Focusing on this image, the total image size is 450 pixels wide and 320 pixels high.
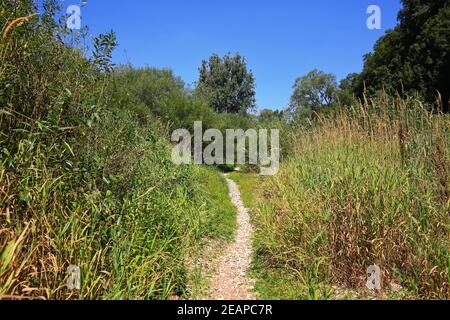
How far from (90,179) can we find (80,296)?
1.12 meters

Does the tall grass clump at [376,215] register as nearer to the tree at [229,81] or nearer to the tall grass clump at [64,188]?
the tall grass clump at [64,188]

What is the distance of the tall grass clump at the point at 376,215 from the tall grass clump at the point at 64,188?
4.84 ft

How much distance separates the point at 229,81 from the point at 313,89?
15.2 meters

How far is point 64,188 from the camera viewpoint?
3.10 metres

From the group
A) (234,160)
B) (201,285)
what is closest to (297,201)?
(201,285)

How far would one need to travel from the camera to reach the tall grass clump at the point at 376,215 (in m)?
3.36

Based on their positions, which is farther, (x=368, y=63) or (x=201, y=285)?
(x=368, y=63)

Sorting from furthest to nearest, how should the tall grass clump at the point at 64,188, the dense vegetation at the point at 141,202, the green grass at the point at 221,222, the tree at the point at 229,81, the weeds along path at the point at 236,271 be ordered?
the tree at the point at 229,81, the green grass at the point at 221,222, the weeds along path at the point at 236,271, the dense vegetation at the point at 141,202, the tall grass clump at the point at 64,188

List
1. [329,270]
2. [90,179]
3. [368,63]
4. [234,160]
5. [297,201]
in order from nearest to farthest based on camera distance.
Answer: [90,179] → [329,270] → [297,201] → [234,160] → [368,63]

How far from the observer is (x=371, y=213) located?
3.66 m

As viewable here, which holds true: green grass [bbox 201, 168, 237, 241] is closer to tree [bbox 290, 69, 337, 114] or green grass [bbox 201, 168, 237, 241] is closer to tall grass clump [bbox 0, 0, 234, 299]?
tall grass clump [bbox 0, 0, 234, 299]

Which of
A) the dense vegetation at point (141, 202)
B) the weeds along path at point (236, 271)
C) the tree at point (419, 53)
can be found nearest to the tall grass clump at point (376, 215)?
the dense vegetation at point (141, 202)

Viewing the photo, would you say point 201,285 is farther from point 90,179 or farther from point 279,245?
point 90,179
